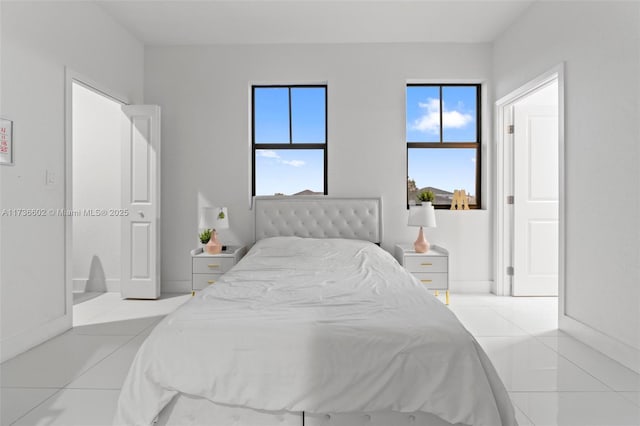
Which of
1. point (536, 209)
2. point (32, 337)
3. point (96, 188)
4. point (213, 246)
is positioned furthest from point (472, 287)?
point (96, 188)

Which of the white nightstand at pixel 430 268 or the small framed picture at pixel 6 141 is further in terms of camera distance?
the white nightstand at pixel 430 268

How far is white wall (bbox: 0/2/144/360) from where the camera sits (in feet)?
8.48

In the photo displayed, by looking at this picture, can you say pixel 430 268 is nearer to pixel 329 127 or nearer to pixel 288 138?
pixel 329 127

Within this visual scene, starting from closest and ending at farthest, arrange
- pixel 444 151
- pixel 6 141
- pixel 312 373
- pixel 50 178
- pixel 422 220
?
pixel 312 373 < pixel 6 141 < pixel 50 178 < pixel 422 220 < pixel 444 151

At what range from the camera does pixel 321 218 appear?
4.25 m

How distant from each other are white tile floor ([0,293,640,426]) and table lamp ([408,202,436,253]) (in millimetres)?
759

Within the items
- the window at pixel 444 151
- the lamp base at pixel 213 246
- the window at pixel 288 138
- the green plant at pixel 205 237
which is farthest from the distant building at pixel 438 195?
the green plant at pixel 205 237

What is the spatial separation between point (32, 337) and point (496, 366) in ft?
10.9

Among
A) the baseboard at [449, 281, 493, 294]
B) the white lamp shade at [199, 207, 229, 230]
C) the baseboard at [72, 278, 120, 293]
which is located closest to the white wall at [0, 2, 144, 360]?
the white lamp shade at [199, 207, 229, 230]

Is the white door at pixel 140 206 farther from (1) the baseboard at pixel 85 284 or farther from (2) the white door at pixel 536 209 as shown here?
(2) the white door at pixel 536 209

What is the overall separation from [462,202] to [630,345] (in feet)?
7.34

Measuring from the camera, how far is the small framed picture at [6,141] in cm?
252

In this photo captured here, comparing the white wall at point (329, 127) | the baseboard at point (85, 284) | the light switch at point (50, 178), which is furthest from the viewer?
the baseboard at point (85, 284)

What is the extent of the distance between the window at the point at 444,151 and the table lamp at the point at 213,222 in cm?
217
